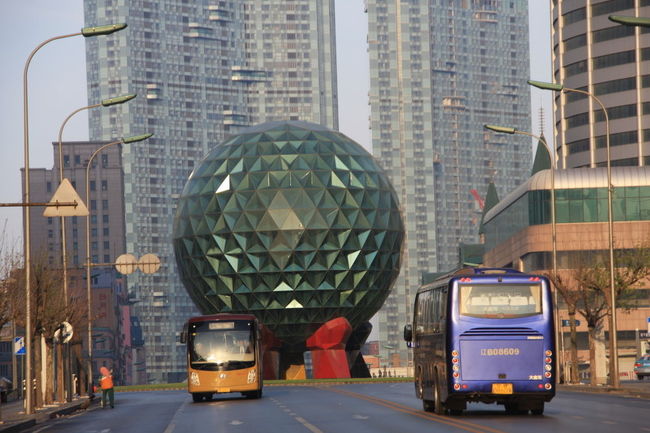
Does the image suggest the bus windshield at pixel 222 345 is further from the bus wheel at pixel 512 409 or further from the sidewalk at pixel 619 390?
the bus wheel at pixel 512 409

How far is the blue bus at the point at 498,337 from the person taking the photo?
29844 millimetres

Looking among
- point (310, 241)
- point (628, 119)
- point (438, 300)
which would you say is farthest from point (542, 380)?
point (628, 119)

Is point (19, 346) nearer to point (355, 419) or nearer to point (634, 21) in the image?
point (355, 419)

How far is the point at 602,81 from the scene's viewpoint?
14200 centimetres

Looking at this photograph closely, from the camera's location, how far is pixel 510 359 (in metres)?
29.9

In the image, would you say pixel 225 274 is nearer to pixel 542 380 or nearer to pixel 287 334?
pixel 287 334

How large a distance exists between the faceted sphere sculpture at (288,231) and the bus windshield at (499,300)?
161ft

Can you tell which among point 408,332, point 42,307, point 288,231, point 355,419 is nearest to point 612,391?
point 408,332

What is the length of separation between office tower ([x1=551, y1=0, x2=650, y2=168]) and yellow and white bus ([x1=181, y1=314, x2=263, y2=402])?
313 feet

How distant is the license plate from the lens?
29781 mm

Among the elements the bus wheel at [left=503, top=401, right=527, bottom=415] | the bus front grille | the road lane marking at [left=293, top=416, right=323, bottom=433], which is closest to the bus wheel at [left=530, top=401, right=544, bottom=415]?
the bus wheel at [left=503, top=401, right=527, bottom=415]

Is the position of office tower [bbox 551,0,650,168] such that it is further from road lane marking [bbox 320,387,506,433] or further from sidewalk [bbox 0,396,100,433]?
road lane marking [bbox 320,387,506,433]

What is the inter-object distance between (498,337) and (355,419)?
3.84m

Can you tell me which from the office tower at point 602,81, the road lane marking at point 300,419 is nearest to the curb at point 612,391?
the road lane marking at point 300,419
